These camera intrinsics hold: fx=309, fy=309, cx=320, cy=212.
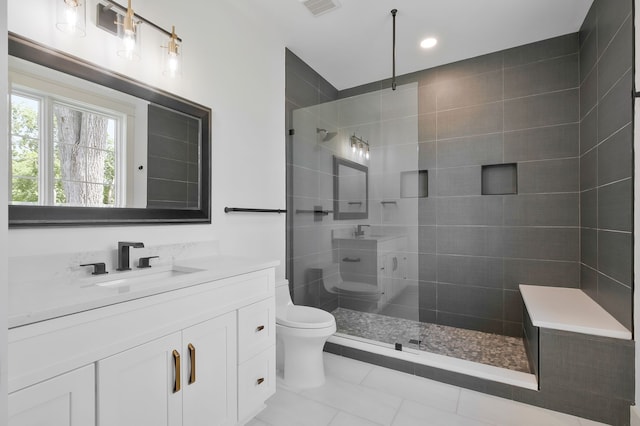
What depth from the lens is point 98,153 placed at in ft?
4.75

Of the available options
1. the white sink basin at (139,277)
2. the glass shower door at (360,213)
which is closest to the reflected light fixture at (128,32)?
the white sink basin at (139,277)

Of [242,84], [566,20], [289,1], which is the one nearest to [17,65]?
[242,84]

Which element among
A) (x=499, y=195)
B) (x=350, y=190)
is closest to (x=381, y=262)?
(x=350, y=190)

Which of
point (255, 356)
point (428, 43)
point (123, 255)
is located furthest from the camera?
point (428, 43)

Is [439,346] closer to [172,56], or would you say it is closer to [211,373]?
[211,373]

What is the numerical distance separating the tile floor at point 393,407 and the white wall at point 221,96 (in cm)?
103

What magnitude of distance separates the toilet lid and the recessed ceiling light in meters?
2.38

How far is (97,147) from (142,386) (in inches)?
42.0

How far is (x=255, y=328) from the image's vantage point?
1611mm

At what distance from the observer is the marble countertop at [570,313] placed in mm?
1697

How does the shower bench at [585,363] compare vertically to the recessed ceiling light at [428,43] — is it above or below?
below

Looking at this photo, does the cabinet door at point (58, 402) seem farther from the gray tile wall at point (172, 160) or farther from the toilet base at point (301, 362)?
the toilet base at point (301, 362)

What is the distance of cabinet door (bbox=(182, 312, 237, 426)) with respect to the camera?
1.25m

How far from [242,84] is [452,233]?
2.30 meters
